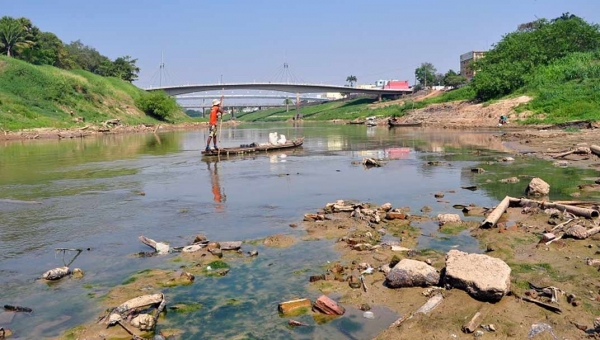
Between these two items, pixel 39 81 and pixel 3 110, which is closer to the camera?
pixel 3 110

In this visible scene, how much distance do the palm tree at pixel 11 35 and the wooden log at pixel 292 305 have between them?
302 feet

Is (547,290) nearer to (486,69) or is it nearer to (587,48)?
(486,69)

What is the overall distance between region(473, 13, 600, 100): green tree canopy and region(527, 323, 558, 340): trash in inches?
2601

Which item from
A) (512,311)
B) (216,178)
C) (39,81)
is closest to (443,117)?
(216,178)

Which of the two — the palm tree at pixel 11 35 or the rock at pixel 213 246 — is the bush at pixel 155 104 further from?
the rock at pixel 213 246

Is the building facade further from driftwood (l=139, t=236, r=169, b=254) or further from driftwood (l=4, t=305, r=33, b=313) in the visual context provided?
driftwood (l=4, t=305, r=33, b=313)

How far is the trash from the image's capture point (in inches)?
237

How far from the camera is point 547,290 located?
7090 mm

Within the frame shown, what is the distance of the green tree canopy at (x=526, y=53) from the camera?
66.8 meters

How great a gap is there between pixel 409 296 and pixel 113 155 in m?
Result: 30.4

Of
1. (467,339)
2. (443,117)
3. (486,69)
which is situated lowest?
(467,339)

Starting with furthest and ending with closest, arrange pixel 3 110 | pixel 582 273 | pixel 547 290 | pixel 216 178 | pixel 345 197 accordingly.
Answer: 1. pixel 3 110
2. pixel 216 178
3. pixel 345 197
4. pixel 582 273
5. pixel 547 290

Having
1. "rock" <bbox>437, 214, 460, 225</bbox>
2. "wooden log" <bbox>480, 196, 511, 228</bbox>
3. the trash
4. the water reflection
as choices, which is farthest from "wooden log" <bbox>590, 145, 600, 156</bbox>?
the trash

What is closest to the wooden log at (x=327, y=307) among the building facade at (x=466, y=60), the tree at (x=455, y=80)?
the tree at (x=455, y=80)
